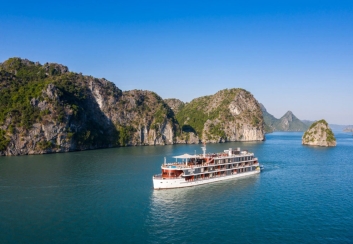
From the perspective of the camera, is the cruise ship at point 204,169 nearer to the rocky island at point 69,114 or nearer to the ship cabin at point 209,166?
the ship cabin at point 209,166

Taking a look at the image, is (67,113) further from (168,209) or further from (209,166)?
(168,209)

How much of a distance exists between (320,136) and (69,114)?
138 meters

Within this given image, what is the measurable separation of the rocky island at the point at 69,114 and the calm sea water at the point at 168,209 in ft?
165

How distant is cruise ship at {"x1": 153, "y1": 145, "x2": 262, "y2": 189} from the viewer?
58.6 metres

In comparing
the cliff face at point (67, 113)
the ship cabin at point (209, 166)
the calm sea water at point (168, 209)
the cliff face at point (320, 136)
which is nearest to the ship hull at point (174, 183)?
the ship cabin at point (209, 166)

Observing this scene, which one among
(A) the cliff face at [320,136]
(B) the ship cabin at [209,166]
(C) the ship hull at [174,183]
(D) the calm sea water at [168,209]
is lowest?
(D) the calm sea water at [168,209]

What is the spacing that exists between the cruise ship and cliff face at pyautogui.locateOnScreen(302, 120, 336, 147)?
346ft

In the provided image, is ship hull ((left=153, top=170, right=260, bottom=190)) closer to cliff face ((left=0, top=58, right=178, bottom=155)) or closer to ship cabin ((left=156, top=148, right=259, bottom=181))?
ship cabin ((left=156, top=148, right=259, bottom=181))

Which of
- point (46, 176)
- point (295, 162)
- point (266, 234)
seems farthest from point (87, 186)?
point (295, 162)

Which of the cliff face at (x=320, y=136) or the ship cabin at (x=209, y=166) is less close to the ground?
the cliff face at (x=320, y=136)

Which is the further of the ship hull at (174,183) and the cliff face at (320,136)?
the cliff face at (320,136)

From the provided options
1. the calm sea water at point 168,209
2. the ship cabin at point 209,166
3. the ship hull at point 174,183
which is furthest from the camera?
the ship cabin at point 209,166

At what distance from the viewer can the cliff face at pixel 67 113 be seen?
118625 millimetres

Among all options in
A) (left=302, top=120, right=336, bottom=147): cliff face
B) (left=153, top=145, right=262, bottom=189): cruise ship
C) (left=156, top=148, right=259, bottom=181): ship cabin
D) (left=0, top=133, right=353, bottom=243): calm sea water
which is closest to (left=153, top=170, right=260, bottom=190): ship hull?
(left=153, top=145, right=262, bottom=189): cruise ship
